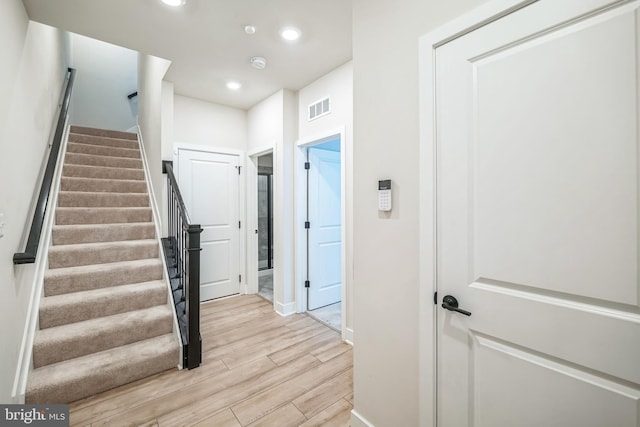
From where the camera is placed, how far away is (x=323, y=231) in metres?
3.48

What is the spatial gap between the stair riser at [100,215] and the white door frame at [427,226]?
3.38 metres

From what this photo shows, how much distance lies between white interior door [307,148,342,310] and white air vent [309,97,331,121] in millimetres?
437

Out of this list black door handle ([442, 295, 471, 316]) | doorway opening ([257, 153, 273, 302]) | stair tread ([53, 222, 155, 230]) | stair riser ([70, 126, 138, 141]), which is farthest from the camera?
doorway opening ([257, 153, 273, 302])

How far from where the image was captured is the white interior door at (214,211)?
143 inches

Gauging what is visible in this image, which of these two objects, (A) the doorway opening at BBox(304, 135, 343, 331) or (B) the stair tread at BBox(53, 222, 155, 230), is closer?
(B) the stair tread at BBox(53, 222, 155, 230)

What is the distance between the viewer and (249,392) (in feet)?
6.40

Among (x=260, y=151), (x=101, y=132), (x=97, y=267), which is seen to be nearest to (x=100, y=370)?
(x=97, y=267)

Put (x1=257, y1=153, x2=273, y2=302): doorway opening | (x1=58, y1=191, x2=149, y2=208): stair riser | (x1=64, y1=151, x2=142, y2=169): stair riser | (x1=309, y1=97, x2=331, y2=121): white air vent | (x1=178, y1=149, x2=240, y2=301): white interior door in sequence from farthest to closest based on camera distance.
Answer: (x1=257, y1=153, x2=273, y2=302): doorway opening → (x1=64, y1=151, x2=142, y2=169): stair riser → (x1=178, y1=149, x2=240, y2=301): white interior door → (x1=58, y1=191, x2=149, y2=208): stair riser → (x1=309, y1=97, x2=331, y2=121): white air vent

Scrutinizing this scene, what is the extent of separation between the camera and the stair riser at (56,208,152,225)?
9.63 ft

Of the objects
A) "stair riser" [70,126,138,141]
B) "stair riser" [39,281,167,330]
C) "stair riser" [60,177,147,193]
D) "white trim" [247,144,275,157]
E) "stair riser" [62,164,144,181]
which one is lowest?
"stair riser" [39,281,167,330]

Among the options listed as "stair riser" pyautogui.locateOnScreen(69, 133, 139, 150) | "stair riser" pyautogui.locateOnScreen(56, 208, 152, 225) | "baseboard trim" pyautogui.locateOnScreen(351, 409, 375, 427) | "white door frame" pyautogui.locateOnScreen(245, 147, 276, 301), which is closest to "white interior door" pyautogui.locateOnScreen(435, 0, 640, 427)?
"baseboard trim" pyautogui.locateOnScreen(351, 409, 375, 427)

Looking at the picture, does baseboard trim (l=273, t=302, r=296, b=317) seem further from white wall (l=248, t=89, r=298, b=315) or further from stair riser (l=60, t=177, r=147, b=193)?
stair riser (l=60, t=177, r=147, b=193)

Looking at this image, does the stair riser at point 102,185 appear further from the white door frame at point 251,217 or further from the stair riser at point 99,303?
the stair riser at point 99,303

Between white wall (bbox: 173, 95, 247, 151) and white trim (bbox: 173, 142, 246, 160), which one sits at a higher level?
white wall (bbox: 173, 95, 247, 151)
